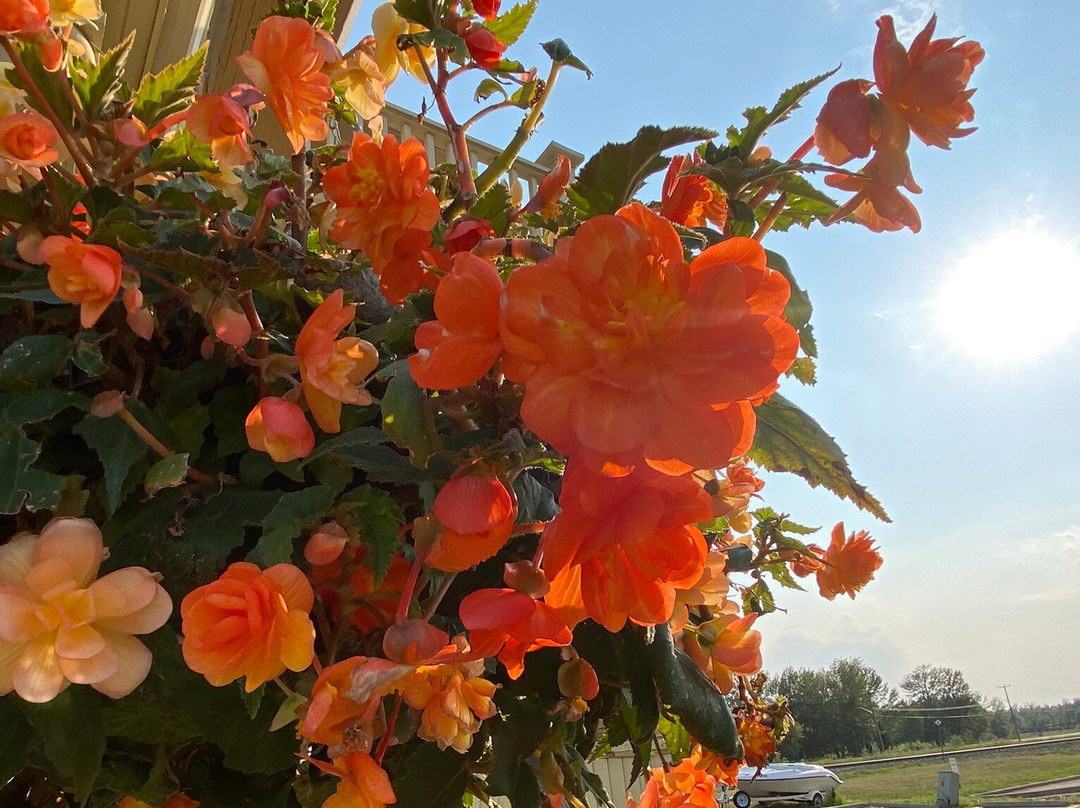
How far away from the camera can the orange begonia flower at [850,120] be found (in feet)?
0.93

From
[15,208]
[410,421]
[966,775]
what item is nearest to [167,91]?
[15,208]

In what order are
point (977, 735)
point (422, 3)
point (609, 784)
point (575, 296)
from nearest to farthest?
1. point (575, 296)
2. point (422, 3)
3. point (609, 784)
4. point (977, 735)

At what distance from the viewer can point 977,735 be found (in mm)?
25703

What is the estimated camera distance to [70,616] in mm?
266

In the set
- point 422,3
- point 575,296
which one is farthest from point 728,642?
point 422,3

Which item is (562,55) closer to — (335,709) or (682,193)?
(682,193)

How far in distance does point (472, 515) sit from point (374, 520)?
0.09 m

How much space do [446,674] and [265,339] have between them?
0.61 ft

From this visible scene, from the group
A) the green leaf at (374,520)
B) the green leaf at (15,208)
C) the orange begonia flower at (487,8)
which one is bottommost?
the green leaf at (374,520)

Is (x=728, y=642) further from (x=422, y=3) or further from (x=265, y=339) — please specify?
(x=422, y=3)

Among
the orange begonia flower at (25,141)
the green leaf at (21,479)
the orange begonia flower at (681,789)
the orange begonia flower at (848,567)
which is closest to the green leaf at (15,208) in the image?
the orange begonia flower at (25,141)

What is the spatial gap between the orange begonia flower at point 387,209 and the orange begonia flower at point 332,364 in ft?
0.19

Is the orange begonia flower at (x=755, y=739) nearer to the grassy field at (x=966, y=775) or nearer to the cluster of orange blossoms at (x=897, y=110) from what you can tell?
the cluster of orange blossoms at (x=897, y=110)

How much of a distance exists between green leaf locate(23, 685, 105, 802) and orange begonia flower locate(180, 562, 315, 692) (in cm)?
6
